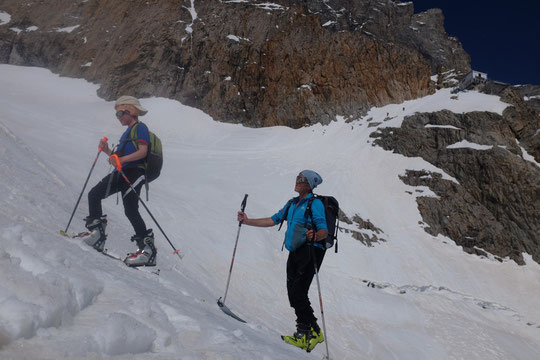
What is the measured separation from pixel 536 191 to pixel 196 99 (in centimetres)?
3260

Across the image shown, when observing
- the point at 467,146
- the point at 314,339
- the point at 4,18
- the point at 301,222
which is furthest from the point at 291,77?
the point at 4,18

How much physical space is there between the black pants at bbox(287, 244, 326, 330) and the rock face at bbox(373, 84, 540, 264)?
2367cm

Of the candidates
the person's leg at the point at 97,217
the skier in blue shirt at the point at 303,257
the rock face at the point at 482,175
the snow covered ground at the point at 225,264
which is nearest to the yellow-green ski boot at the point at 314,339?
the skier in blue shirt at the point at 303,257

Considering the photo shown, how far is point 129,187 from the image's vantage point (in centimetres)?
494

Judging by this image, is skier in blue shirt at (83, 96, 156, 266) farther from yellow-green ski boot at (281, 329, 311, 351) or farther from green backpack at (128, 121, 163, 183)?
yellow-green ski boot at (281, 329, 311, 351)

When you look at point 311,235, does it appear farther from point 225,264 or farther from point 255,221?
point 225,264

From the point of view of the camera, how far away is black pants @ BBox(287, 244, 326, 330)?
4.30 m

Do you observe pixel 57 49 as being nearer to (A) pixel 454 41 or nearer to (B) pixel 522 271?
(B) pixel 522 271

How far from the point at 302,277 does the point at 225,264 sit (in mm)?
4829

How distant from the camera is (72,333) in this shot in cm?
188

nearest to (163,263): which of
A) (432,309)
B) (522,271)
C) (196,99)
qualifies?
(432,309)

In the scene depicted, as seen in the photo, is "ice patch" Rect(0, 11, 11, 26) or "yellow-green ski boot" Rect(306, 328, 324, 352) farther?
"ice patch" Rect(0, 11, 11, 26)

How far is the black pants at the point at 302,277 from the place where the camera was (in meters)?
4.30

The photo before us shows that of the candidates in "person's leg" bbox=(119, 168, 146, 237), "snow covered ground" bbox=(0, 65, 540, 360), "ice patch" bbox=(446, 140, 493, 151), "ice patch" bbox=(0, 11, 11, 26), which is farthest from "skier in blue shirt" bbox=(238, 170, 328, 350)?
"ice patch" bbox=(0, 11, 11, 26)
